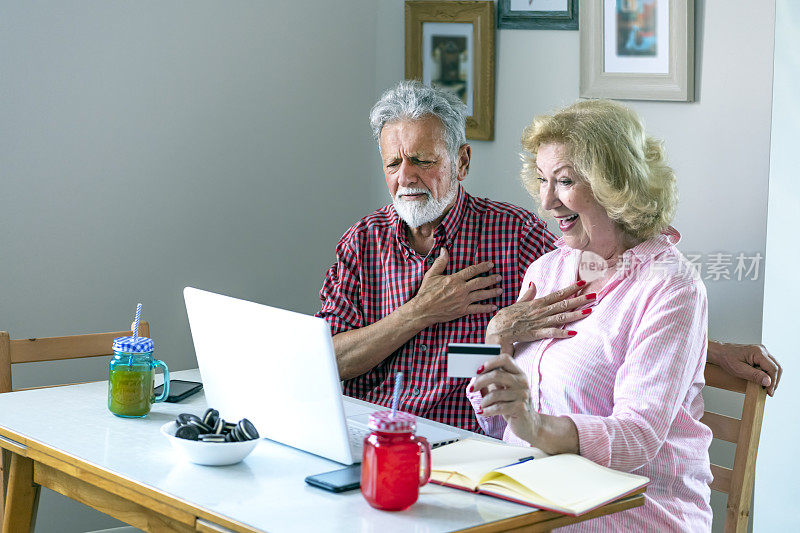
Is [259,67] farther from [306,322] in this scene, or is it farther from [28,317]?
[306,322]

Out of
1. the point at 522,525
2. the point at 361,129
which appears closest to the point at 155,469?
the point at 522,525

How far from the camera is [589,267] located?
6.13ft

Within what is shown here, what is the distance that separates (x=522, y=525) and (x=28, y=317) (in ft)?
5.76

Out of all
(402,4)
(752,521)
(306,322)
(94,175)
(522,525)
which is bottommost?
(752,521)

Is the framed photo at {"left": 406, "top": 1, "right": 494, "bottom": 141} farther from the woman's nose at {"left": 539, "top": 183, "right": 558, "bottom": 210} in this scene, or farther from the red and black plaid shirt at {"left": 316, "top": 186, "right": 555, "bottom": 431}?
the woman's nose at {"left": 539, "top": 183, "right": 558, "bottom": 210}

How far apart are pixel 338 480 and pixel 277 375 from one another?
0.22 metres

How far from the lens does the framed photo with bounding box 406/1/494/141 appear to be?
2867 millimetres

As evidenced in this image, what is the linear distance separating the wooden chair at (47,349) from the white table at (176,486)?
0.64 feet

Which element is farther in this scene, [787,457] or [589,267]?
[787,457]

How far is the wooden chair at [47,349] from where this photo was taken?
204cm

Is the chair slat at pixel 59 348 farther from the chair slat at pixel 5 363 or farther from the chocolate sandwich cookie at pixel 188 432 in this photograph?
the chocolate sandwich cookie at pixel 188 432

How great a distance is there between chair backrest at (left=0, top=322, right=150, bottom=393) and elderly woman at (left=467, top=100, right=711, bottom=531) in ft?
3.06

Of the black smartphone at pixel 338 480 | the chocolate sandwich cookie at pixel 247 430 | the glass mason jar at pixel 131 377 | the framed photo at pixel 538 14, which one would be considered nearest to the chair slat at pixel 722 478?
the black smartphone at pixel 338 480

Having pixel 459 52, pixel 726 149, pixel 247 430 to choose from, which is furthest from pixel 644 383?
pixel 459 52
